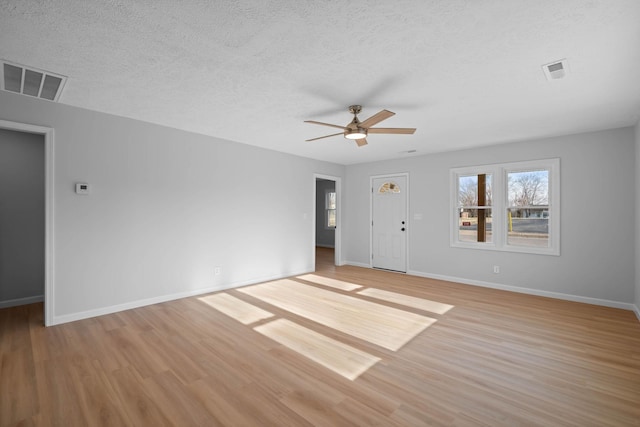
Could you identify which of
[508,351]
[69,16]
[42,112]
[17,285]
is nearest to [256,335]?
[508,351]

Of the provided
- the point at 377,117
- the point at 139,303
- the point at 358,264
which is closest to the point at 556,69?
the point at 377,117

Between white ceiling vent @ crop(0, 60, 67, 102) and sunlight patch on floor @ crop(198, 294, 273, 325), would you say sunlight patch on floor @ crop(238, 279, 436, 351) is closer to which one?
sunlight patch on floor @ crop(198, 294, 273, 325)

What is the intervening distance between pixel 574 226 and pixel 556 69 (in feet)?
10.3

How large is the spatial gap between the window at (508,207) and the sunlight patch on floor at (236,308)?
3.98 meters

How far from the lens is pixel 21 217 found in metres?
4.34

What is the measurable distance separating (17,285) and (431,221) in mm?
6964

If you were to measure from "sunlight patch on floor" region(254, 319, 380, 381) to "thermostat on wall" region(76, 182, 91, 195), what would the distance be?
2671 mm

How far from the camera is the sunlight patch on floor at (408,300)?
4.13 meters

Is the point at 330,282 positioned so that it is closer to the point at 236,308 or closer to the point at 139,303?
the point at 236,308

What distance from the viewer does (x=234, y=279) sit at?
5.19 meters

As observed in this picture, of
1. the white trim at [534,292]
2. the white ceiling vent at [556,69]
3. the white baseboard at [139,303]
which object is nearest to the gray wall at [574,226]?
the white trim at [534,292]

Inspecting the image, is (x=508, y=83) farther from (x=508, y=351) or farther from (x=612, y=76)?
(x=508, y=351)

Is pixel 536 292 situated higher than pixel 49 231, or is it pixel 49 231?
pixel 49 231

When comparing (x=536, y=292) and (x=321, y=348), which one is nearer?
(x=321, y=348)
